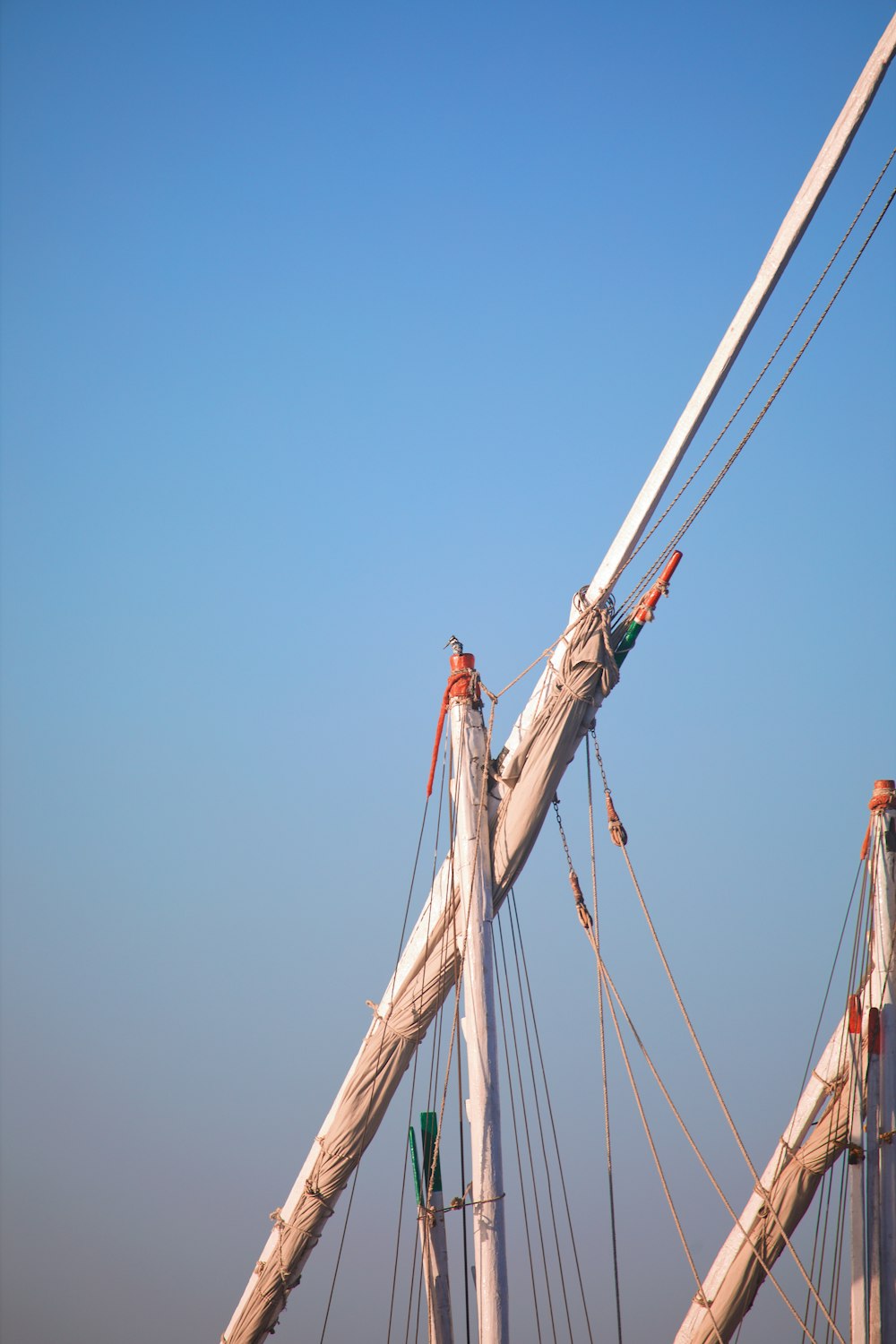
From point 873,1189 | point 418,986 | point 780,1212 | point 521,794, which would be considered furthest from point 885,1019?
point 521,794

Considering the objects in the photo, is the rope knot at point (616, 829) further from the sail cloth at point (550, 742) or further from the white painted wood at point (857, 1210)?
the white painted wood at point (857, 1210)

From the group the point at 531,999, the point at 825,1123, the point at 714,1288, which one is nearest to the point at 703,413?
the point at 531,999

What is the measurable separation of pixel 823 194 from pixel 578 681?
605 cm

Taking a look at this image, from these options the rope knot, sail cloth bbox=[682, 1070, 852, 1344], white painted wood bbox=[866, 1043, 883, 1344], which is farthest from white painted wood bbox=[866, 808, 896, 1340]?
the rope knot

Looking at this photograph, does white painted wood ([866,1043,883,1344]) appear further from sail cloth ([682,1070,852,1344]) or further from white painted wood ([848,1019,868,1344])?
sail cloth ([682,1070,852,1344])

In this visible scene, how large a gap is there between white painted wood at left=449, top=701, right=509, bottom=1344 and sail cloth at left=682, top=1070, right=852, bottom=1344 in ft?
27.8

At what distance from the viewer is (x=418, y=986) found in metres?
18.2

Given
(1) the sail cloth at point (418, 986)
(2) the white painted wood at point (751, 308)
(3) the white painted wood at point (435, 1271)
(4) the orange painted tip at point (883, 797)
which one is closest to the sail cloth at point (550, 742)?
(1) the sail cloth at point (418, 986)

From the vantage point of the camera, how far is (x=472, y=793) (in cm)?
1777

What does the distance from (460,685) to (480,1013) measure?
382 centimetres

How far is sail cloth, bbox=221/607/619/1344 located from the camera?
17703 millimetres

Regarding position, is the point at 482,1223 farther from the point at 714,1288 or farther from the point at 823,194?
the point at 823,194

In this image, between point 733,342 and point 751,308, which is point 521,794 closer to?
point 733,342

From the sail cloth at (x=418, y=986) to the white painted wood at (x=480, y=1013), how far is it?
0.95 feet
